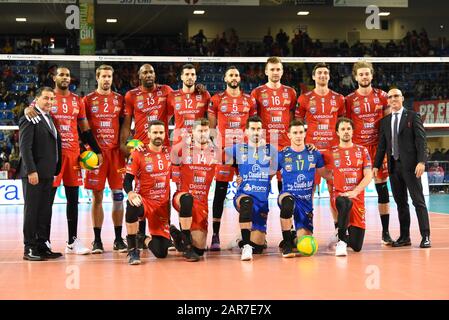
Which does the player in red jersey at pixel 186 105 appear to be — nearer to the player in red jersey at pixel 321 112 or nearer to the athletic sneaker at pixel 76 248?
the player in red jersey at pixel 321 112

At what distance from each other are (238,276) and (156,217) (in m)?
1.81

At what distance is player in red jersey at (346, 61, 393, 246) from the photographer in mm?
8492

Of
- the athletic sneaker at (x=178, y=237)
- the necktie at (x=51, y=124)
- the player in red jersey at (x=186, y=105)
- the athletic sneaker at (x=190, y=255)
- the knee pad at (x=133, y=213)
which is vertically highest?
the player in red jersey at (x=186, y=105)

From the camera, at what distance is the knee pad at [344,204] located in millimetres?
7336

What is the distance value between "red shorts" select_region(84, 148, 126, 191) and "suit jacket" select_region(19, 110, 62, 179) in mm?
745

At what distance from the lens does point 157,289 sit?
521 cm

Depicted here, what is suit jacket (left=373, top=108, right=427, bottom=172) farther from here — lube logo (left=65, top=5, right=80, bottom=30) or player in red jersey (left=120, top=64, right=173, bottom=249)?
lube logo (left=65, top=5, right=80, bottom=30)

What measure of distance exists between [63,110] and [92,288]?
10.4ft

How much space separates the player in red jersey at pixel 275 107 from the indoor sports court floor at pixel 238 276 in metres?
1.44

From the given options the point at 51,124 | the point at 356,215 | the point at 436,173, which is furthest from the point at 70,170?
the point at 436,173

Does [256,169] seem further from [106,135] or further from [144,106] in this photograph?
[106,135]

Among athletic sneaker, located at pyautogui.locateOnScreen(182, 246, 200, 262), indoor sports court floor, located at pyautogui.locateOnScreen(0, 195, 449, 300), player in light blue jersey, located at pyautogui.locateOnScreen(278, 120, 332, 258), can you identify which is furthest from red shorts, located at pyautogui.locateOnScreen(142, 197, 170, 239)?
player in light blue jersey, located at pyautogui.locateOnScreen(278, 120, 332, 258)

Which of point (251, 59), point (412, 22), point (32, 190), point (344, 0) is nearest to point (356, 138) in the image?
point (32, 190)

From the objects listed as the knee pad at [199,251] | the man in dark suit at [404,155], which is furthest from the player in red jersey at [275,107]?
the knee pad at [199,251]
